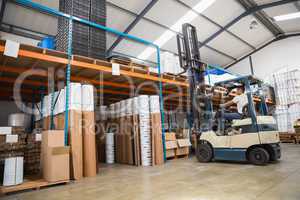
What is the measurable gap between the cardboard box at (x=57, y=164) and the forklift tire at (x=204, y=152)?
3862 millimetres

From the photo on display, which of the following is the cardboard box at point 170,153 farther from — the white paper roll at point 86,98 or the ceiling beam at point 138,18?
the ceiling beam at point 138,18

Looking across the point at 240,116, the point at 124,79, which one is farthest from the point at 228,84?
the point at 124,79

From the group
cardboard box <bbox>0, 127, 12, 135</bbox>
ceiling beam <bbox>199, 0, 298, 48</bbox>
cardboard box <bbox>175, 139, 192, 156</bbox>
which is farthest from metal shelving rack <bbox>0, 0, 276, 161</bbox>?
ceiling beam <bbox>199, 0, 298, 48</bbox>

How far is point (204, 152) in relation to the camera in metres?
6.05

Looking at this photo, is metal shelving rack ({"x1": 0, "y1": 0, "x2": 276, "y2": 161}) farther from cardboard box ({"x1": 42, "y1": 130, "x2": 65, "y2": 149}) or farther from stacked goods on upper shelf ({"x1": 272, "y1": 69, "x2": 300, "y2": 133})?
stacked goods on upper shelf ({"x1": 272, "y1": 69, "x2": 300, "y2": 133})

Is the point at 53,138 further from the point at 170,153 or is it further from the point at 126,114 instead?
the point at 170,153

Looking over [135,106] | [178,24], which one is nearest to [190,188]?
[135,106]

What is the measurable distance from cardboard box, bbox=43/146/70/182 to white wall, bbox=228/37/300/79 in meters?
15.2

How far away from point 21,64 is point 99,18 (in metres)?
2.43

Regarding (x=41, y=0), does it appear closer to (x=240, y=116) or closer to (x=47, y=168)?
(x=47, y=168)

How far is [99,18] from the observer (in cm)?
572

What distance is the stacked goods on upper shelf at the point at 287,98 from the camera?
12.9 m

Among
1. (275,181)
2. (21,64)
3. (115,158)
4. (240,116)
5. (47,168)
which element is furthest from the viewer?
(115,158)

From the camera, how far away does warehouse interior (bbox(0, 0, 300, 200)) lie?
368 cm
